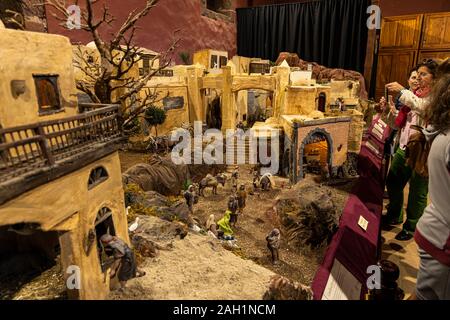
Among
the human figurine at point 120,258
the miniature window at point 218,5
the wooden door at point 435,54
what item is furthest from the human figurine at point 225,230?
the miniature window at point 218,5

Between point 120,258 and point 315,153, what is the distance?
468 inches

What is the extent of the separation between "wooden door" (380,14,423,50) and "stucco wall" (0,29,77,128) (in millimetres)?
13259

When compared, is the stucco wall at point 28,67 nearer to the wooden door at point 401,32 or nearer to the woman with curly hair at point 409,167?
the woman with curly hair at point 409,167

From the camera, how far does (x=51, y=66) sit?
13.5ft

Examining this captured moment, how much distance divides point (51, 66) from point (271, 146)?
405 inches

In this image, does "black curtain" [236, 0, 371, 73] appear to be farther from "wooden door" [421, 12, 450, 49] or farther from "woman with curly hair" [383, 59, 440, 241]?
"woman with curly hair" [383, 59, 440, 241]

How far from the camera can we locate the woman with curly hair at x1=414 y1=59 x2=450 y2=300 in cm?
321

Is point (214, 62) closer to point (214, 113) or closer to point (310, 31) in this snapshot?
point (214, 113)

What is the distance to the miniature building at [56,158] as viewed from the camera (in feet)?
10.3

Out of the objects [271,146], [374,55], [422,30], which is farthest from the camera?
[374,55]

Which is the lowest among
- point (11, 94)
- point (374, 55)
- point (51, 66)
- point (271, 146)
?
point (271, 146)

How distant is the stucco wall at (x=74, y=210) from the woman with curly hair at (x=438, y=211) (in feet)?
13.2
